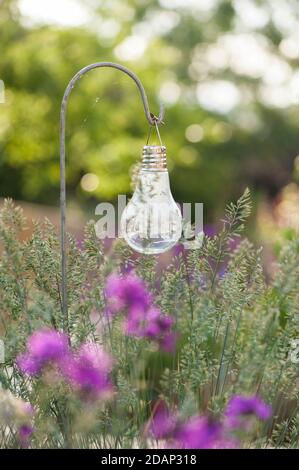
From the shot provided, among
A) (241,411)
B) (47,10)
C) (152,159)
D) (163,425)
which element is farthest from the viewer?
(47,10)

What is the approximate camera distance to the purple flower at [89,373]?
4.58 ft

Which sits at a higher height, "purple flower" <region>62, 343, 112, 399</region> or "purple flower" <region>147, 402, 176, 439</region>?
"purple flower" <region>62, 343, 112, 399</region>

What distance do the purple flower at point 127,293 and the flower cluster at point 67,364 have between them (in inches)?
5.1

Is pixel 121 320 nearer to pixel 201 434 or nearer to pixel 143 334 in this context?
pixel 143 334

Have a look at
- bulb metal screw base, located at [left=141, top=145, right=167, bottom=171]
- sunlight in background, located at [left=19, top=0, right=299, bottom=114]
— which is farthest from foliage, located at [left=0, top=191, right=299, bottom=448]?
sunlight in background, located at [left=19, top=0, right=299, bottom=114]

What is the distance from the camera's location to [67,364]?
146 cm

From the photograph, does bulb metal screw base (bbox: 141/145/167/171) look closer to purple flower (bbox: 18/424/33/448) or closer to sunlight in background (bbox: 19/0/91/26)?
purple flower (bbox: 18/424/33/448)

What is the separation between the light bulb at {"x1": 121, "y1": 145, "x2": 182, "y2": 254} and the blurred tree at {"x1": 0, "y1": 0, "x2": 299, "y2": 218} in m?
6.14

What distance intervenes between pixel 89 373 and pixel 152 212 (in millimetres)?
380

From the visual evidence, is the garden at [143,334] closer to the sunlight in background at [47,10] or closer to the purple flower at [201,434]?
the purple flower at [201,434]

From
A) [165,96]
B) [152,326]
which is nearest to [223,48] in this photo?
[165,96]

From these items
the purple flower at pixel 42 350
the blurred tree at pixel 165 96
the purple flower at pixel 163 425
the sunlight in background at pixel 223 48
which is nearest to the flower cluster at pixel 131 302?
the purple flower at pixel 42 350

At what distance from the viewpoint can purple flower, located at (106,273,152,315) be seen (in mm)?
1486
